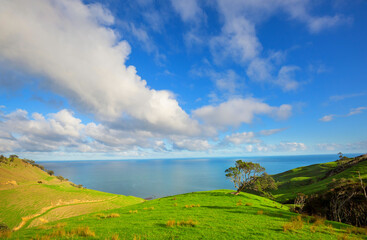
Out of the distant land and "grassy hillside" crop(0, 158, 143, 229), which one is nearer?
the distant land

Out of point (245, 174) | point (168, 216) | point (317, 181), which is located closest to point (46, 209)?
point (168, 216)

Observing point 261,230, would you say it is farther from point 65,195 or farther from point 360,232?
point 65,195

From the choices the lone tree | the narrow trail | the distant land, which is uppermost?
the lone tree

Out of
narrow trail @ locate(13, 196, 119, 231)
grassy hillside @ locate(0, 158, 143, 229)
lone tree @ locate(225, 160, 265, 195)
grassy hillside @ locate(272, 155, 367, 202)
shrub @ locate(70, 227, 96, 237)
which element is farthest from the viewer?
grassy hillside @ locate(272, 155, 367, 202)

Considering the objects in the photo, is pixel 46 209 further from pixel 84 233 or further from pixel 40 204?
pixel 84 233

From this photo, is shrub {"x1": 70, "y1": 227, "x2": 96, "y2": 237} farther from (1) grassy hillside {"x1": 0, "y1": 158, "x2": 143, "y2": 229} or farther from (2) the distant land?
(1) grassy hillside {"x1": 0, "y1": 158, "x2": 143, "y2": 229}

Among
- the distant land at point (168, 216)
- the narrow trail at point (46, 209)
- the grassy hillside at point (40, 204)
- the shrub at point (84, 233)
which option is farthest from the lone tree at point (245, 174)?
the narrow trail at point (46, 209)

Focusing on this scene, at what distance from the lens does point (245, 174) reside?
136ft

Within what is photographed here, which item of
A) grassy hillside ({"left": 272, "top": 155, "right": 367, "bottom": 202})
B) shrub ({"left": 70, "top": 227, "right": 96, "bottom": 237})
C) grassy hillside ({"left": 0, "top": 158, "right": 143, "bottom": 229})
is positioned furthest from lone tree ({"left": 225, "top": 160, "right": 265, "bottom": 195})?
grassy hillside ({"left": 0, "top": 158, "right": 143, "bottom": 229})

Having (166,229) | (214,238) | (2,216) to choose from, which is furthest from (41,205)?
(214,238)

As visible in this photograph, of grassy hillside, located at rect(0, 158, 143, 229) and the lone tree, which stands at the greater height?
the lone tree

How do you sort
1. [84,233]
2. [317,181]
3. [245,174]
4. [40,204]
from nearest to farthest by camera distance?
1. [84,233]
2. [245,174]
3. [40,204]
4. [317,181]

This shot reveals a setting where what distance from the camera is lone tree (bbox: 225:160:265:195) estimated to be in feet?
134

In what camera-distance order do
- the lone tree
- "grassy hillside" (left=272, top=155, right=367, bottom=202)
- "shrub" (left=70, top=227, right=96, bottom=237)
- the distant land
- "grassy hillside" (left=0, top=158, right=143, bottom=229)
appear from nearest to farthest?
"shrub" (left=70, top=227, right=96, bottom=237) < the distant land < the lone tree < "grassy hillside" (left=0, top=158, right=143, bottom=229) < "grassy hillside" (left=272, top=155, right=367, bottom=202)
